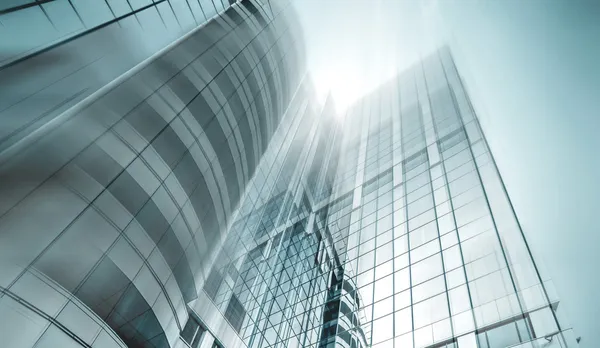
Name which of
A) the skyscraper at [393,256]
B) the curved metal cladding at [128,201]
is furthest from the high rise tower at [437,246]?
the curved metal cladding at [128,201]

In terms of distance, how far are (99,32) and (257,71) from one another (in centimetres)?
1497

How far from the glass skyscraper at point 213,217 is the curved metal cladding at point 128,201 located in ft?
0.26

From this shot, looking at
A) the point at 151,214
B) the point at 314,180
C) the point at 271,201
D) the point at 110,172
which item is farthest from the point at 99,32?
the point at 314,180

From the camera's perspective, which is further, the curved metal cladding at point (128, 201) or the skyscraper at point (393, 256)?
the skyscraper at point (393, 256)

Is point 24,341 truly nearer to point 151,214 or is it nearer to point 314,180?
point 151,214

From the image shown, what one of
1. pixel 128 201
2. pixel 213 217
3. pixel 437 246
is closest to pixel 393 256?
pixel 437 246

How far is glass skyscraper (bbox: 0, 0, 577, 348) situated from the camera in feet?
47.0

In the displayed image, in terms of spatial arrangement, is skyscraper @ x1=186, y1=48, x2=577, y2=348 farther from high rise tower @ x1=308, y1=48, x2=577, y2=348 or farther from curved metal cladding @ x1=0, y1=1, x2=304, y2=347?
curved metal cladding @ x1=0, y1=1, x2=304, y2=347

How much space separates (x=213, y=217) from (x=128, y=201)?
6.98 metres

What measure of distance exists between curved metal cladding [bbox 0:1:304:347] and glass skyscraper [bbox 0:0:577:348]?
0.08m

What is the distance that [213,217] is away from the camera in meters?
23.5

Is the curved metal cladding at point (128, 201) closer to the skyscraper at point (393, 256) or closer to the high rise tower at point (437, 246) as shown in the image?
the skyscraper at point (393, 256)

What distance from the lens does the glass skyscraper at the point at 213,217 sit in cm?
1433

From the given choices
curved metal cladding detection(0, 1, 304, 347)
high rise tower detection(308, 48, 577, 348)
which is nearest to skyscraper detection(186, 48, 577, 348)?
high rise tower detection(308, 48, 577, 348)
